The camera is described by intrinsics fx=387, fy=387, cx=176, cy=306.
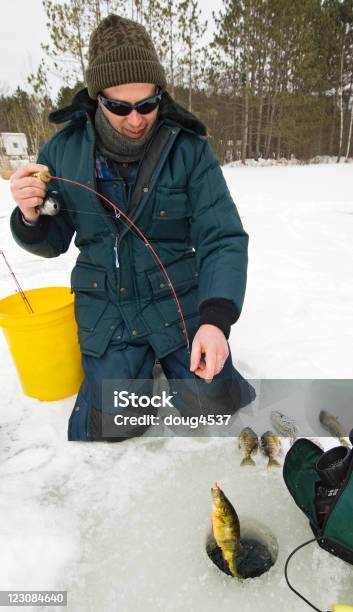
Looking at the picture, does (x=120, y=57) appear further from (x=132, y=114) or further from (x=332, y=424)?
(x=332, y=424)

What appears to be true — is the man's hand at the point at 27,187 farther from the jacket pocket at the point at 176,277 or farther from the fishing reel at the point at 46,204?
the jacket pocket at the point at 176,277

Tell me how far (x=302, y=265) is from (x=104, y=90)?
9.33 ft

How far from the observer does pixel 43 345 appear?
1.94 metres

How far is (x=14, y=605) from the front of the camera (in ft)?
4.01

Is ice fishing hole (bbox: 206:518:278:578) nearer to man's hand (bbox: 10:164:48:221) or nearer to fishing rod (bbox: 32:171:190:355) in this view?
fishing rod (bbox: 32:171:190:355)

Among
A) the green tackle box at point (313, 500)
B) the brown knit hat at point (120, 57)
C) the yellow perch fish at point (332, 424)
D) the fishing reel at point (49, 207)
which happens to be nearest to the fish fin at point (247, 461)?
the green tackle box at point (313, 500)

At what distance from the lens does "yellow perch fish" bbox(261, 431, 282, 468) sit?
1.66m

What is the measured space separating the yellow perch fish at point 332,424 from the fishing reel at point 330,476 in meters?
0.45

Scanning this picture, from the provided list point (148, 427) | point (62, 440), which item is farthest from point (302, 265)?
point (62, 440)

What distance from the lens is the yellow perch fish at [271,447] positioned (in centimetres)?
166

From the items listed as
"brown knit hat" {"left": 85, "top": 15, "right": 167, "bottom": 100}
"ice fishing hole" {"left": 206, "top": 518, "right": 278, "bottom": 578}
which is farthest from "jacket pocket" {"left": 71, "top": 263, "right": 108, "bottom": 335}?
"ice fishing hole" {"left": 206, "top": 518, "right": 278, "bottom": 578}

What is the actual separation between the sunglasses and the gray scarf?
0.10 metres

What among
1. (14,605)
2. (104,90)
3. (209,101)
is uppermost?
(209,101)

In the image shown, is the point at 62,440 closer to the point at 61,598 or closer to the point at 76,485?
the point at 76,485
